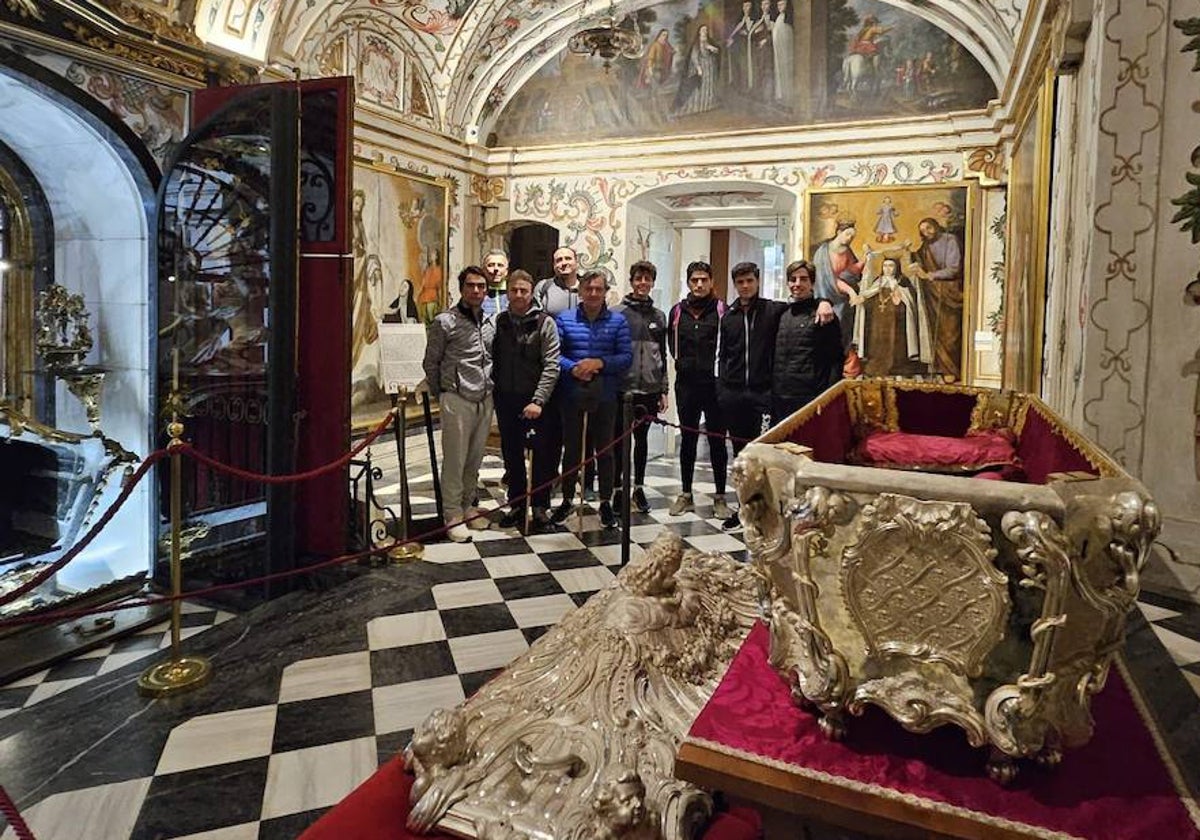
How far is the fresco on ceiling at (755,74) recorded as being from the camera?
9641 millimetres

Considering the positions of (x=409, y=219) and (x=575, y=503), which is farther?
(x=409, y=219)

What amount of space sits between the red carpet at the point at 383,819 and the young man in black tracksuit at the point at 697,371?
446 cm

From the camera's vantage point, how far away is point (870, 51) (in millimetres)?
9820

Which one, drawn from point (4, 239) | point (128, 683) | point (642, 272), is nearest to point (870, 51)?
point (642, 272)

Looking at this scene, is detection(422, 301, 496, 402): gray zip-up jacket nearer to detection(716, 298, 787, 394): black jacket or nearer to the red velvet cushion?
detection(716, 298, 787, 394): black jacket

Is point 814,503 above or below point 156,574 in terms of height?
above

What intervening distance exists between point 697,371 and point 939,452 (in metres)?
2.78

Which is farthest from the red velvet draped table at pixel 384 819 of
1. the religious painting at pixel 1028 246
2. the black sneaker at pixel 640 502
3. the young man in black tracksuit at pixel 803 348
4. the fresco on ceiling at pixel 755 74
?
the fresco on ceiling at pixel 755 74

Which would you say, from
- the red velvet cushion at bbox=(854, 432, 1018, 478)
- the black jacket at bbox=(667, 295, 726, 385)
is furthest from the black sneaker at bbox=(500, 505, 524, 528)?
the red velvet cushion at bbox=(854, 432, 1018, 478)

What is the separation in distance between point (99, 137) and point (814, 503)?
6.11 meters

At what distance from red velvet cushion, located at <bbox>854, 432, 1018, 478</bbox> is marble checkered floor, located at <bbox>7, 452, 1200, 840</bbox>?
1.19m

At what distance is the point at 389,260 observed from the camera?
1024 centimetres

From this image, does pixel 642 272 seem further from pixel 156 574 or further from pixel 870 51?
pixel 870 51

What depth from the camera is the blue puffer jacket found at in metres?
6.34
